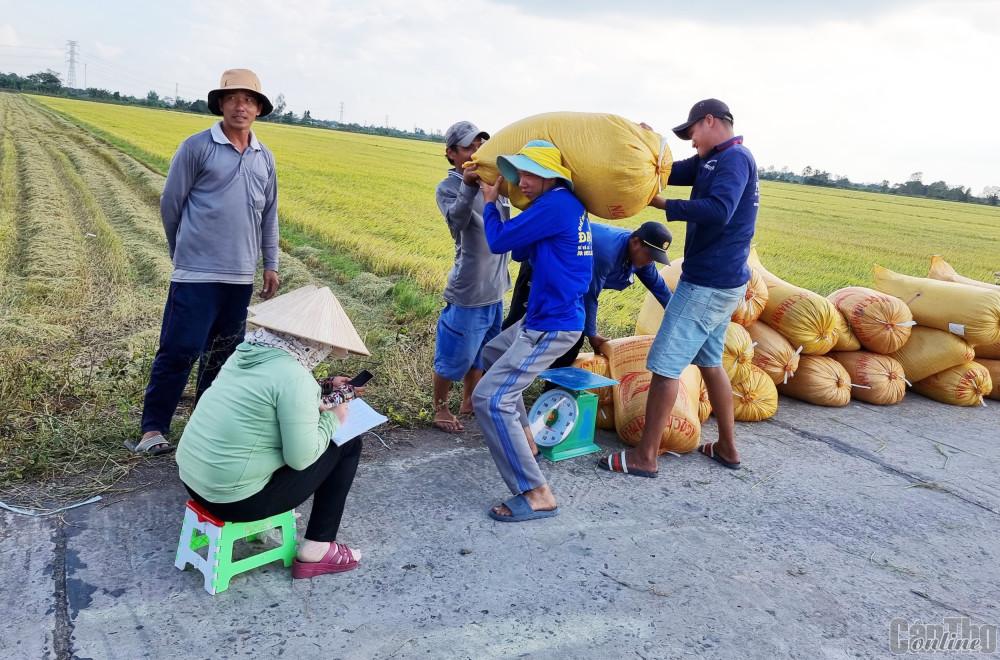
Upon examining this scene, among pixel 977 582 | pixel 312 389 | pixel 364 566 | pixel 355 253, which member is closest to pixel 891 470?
pixel 977 582

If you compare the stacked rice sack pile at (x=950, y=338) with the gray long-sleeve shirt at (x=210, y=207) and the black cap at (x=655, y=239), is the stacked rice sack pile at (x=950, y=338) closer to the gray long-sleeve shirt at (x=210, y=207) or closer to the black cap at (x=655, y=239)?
the black cap at (x=655, y=239)

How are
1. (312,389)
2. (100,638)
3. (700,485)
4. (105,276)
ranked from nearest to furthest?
1. (100,638)
2. (312,389)
3. (700,485)
4. (105,276)

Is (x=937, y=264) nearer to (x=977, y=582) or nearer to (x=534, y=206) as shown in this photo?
(x=977, y=582)

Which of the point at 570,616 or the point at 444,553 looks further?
the point at 444,553

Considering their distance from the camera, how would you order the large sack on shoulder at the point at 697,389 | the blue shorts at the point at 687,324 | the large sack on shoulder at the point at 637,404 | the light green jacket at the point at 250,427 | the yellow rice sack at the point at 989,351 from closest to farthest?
the light green jacket at the point at 250,427
the blue shorts at the point at 687,324
the large sack on shoulder at the point at 637,404
the large sack on shoulder at the point at 697,389
the yellow rice sack at the point at 989,351

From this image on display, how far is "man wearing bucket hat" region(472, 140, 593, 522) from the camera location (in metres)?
3.25

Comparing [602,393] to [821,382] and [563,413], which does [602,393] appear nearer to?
[563,413]

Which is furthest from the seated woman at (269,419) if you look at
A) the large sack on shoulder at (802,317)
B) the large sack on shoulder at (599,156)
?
the large sack on shoulder at (802,317)

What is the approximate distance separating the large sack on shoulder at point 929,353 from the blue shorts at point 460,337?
3.78 m

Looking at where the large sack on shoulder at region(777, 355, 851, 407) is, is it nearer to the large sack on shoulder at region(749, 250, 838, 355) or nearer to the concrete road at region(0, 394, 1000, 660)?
the large sack on shoulder at region(749, 250, 838, 355)

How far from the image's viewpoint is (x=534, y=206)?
3234 mm

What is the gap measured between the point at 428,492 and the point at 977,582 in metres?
2.49

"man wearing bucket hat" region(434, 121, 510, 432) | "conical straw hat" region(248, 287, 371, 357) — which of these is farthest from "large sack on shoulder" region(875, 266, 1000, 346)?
"conical straw hat" region(248, 287, 371, 357)

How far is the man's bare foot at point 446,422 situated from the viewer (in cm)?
424
